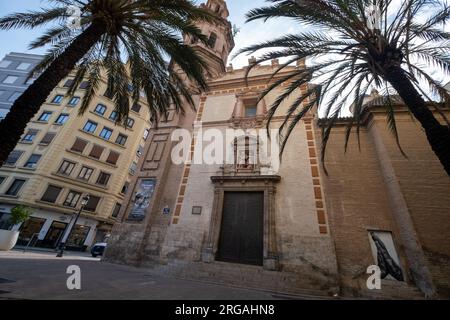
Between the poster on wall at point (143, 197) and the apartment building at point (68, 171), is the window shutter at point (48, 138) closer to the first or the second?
the apartment building at point (68, 171)

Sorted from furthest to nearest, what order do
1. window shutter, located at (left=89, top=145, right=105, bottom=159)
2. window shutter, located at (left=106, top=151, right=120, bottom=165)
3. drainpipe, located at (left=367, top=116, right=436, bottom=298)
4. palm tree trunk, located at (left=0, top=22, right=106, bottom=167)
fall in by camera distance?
window shutter, located at (left=106, top=151, right=120, bottom=165) < window shutter, located at (left=89, top=145, right=105, bottom=159) < drainpipe, located at (left=367, top=116, right=436, bottom=298) < palm tree trunk, located at (left=0, top=22, right=106, bottom=167)

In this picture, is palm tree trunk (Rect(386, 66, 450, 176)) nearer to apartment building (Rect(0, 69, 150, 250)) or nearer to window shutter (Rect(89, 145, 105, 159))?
apartment building (Rect(0, 69, 150, 250))

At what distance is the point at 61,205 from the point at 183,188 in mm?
18161

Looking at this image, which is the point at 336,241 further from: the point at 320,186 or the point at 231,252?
the point at 231,252

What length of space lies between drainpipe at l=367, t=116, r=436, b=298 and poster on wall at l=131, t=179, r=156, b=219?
36.8ft

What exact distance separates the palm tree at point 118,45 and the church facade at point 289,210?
42.4 inches

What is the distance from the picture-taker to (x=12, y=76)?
3089 centimetres

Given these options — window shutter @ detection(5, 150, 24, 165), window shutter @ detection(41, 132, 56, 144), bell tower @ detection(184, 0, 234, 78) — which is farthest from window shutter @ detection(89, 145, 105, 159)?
bell tower @ detection(184, 0, 234, 78)

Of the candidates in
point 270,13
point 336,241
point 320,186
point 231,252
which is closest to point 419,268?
point 336,241

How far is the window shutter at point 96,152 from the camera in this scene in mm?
25016

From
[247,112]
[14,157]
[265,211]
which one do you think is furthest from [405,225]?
[14,157]

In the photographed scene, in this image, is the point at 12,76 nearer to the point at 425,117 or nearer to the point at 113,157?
the point at 113,157

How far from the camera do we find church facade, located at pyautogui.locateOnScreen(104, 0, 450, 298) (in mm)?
7766

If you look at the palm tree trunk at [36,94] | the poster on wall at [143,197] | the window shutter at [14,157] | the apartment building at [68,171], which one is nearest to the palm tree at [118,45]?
the palm tree trunk at [36,94]
